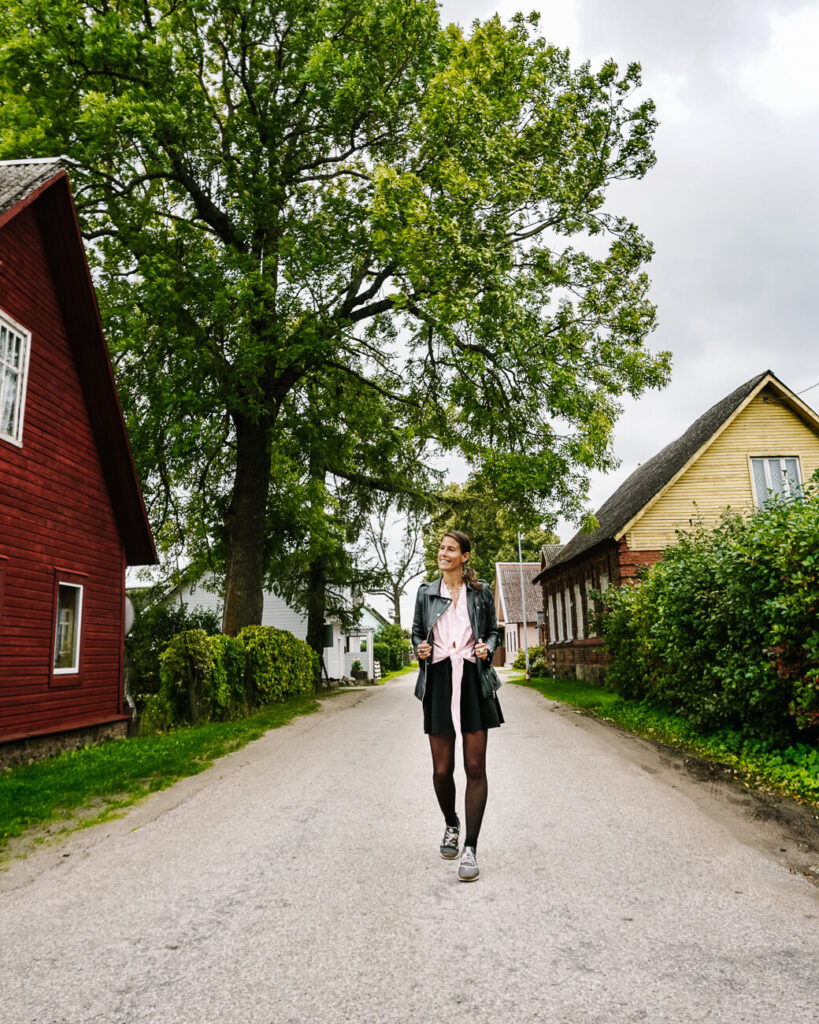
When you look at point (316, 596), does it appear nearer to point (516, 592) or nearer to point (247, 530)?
point (247, 530)

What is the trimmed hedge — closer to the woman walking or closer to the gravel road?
the gravel road

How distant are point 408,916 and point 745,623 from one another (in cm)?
604

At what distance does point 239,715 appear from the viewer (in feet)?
51.5

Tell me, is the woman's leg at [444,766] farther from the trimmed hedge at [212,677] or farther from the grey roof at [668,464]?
the grey roof at [668,464]

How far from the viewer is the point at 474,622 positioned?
5.44 meters

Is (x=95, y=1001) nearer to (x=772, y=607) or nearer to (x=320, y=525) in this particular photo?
(x=772, y=607)

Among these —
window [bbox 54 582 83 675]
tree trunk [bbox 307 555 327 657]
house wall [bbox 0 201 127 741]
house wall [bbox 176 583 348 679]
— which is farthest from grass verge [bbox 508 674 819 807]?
house wall [bbox 176 583 348 679]

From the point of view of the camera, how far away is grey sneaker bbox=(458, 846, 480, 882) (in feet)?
16.2

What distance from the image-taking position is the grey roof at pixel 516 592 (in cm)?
5672

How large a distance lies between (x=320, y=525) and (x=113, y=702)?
8.23 metres

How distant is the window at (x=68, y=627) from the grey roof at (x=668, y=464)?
1300cm

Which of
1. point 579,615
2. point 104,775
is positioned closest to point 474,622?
point 104,775

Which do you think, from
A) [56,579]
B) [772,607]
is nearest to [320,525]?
[56,579]

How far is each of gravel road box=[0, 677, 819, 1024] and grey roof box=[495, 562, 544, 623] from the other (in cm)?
4933
